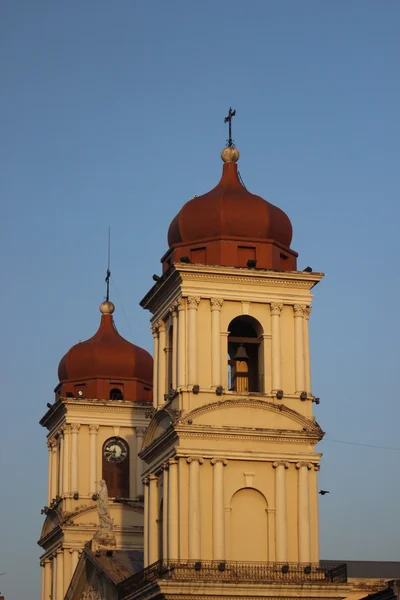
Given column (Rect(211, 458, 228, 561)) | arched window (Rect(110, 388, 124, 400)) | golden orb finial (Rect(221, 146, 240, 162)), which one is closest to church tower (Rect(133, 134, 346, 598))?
column (Rect(211, 458, 228, 561))

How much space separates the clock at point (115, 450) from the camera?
76375mm

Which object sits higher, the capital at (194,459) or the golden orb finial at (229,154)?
the golden orb finial at (229,154)

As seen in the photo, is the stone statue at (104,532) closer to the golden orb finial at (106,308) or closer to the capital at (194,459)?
the capital at (194,459)

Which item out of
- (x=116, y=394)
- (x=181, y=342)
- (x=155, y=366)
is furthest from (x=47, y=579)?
(x=181, y=342)

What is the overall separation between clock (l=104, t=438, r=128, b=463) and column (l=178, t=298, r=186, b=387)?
68.0 feet

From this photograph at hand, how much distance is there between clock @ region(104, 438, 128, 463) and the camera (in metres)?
76.4

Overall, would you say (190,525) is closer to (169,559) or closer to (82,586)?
(169,559)

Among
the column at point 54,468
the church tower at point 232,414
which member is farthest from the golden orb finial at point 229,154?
the column at point 54,468

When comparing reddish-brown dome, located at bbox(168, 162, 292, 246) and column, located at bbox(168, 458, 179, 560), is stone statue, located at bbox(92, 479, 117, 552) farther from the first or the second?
reddish-brown dome, located at bbox(168, 162, 292, 246)

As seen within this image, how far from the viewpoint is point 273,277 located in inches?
2281

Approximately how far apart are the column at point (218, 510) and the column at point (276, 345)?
3.75 metres

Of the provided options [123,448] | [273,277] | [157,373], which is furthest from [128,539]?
[273,277]

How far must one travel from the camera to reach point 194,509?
54.6m

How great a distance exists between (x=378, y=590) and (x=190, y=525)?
312 inches
